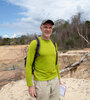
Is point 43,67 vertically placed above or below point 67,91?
above

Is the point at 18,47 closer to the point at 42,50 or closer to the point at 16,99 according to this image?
the point at 16,99

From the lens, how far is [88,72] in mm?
4914

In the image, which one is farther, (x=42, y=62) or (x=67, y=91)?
(x=67, y=91)

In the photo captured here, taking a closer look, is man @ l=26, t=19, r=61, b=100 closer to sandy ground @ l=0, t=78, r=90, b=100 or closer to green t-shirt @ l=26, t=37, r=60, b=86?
green t-shirt @ l=26, t=37, r=60, b=86

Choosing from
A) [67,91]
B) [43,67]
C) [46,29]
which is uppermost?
→ [46,29]

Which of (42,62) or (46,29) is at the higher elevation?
(46,29)

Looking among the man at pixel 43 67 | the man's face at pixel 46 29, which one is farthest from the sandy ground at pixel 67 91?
the man's face at pixel 46 29

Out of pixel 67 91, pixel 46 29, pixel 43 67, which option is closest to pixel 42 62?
pixel 43 67

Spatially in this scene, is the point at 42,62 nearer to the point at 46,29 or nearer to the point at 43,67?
the point at 43,67

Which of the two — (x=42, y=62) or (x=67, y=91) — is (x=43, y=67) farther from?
(x=67, y=91)

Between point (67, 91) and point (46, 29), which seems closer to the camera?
point (46, 29)

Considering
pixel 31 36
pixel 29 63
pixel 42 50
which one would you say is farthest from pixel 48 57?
pixel 31 36

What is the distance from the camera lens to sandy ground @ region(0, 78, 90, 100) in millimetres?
2936

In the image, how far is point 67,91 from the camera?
3.19m
